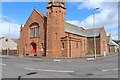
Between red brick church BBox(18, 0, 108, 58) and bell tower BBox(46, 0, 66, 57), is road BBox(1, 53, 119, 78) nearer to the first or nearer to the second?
bell tower BBox(46, 0, 66, 57)

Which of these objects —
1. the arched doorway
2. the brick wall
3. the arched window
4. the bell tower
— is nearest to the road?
the bell tower

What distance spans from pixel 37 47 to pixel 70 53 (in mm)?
9484

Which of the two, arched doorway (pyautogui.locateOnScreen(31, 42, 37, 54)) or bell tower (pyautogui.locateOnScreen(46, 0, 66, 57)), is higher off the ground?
bell tower (pyautogui.locateOnScreen(46, 0, 66, 57))

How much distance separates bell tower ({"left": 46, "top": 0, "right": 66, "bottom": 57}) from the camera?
26375 mm

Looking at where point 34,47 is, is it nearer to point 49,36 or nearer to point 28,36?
point 28,36

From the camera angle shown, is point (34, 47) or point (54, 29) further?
point (34, 47)

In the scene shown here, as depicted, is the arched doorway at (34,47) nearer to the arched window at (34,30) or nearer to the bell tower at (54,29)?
the arched window at (34,30)

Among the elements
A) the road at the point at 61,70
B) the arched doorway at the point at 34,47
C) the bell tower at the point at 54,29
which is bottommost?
the road at the point at 61,70

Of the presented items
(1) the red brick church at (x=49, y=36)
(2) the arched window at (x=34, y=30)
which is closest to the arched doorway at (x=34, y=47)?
(1) the red brick church at (x=49, y=36)

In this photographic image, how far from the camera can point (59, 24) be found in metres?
27.2

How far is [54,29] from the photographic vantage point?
26719 millimetres

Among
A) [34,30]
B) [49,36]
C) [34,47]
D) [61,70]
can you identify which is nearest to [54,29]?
[49,36]

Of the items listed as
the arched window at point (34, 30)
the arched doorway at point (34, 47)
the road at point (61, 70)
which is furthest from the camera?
the arched doorway at point (34, 47)

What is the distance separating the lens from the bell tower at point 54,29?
26.4 m
